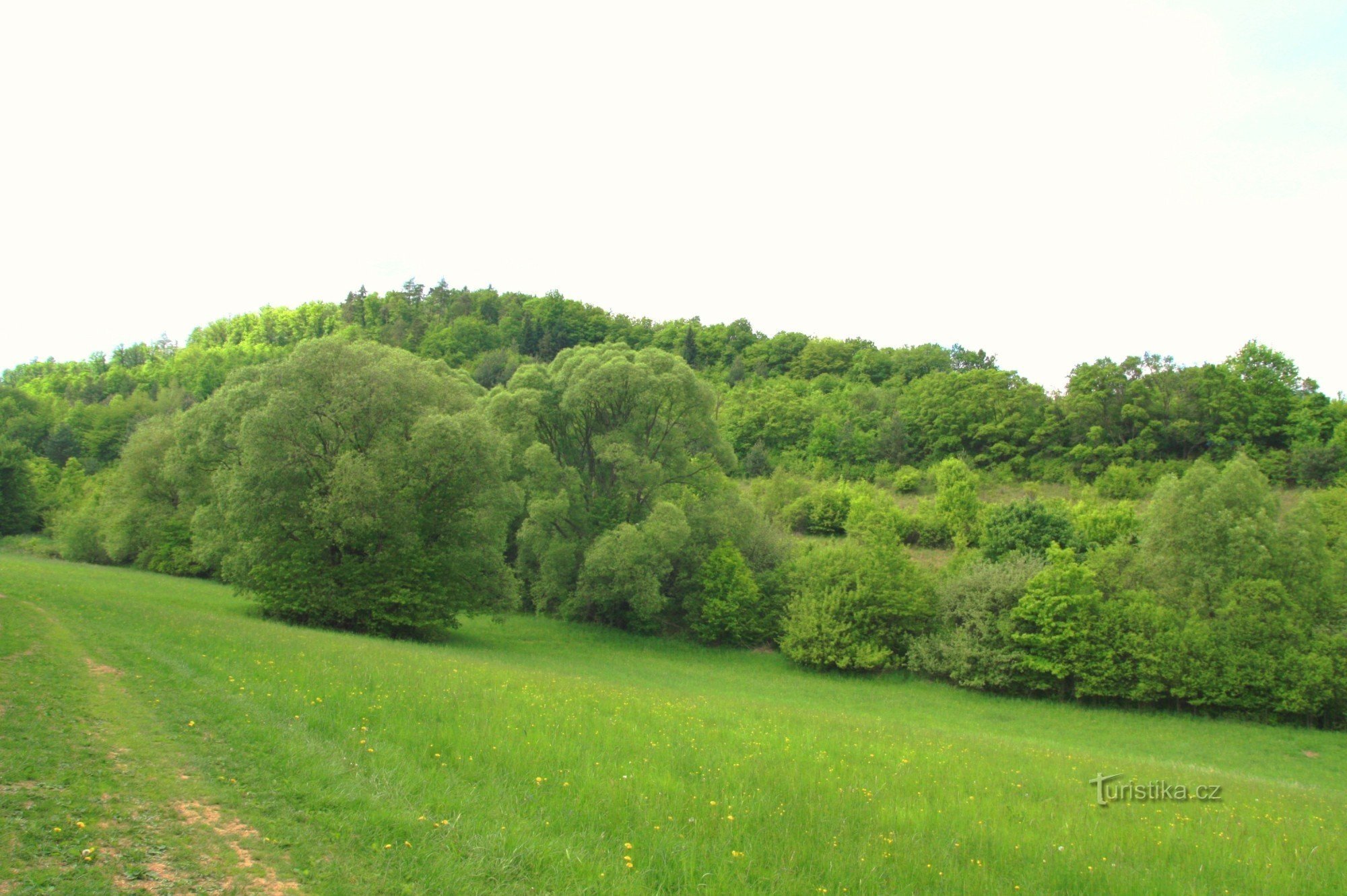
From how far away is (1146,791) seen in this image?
13125mm

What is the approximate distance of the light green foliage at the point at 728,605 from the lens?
43.2 meters

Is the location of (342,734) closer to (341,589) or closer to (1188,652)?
(341,589)

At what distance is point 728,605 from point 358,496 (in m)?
21.6

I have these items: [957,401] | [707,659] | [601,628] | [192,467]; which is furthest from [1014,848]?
[957,401]

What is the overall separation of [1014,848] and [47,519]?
3801 inches

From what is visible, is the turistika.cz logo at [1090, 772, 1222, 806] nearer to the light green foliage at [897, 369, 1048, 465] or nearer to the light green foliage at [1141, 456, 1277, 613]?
the light green foliage at [1141, 456, 1277, 613]

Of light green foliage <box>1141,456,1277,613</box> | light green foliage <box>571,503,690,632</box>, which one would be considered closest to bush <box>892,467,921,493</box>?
light green foliage <box>1141,456,1277,613</box>

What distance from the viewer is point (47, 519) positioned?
76.3m

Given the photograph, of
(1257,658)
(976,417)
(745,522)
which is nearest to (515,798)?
(1257,658)

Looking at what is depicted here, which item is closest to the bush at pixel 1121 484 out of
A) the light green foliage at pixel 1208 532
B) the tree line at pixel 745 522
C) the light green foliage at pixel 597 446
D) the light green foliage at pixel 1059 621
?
the tree line at pixel 745 522

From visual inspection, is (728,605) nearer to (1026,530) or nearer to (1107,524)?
(1026,530)

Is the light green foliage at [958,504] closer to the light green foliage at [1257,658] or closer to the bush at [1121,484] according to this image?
the bush at [1121,484]

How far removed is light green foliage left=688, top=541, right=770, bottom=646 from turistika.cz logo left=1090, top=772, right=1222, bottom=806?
96.3ft

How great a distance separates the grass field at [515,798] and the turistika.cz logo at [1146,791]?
41cm
